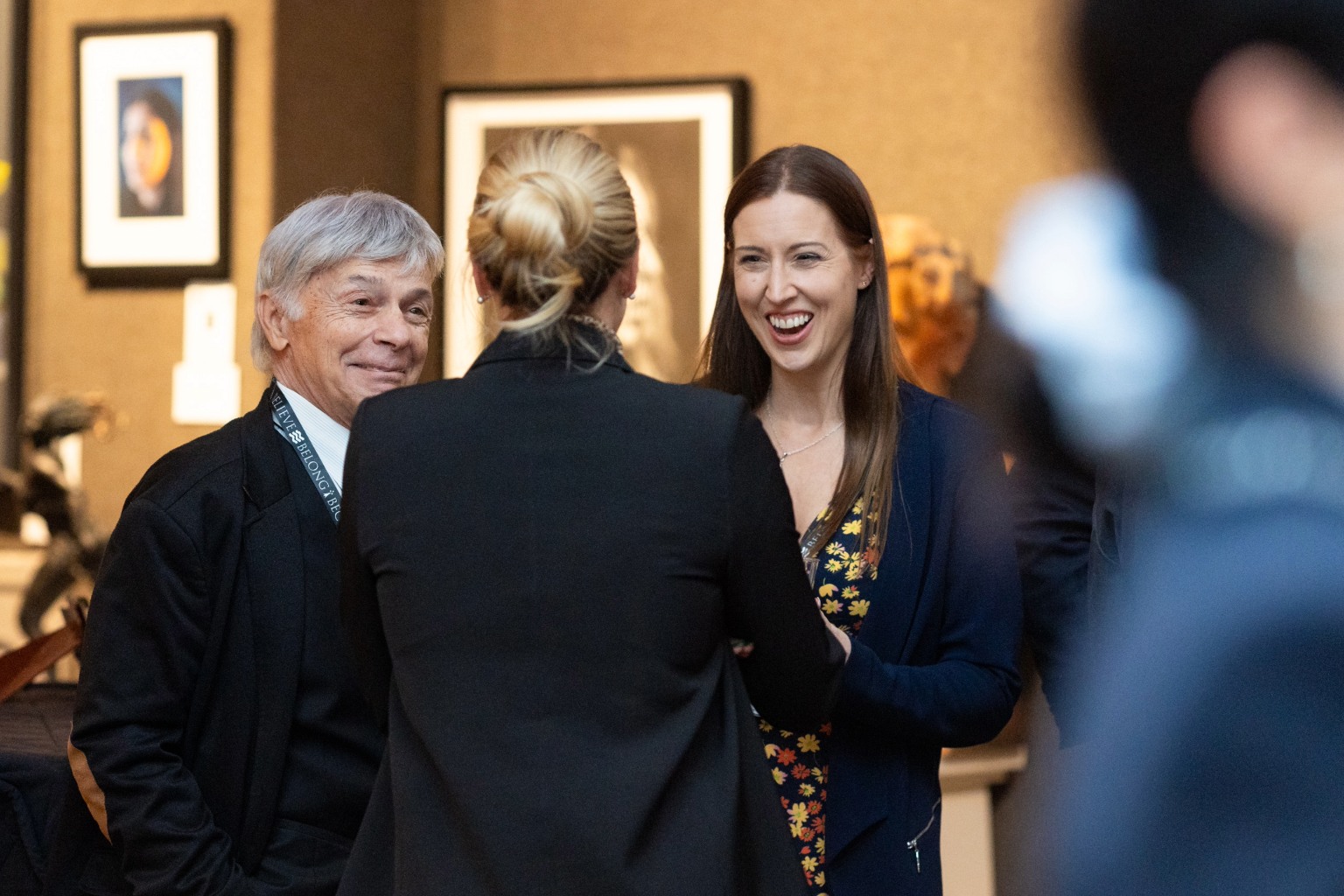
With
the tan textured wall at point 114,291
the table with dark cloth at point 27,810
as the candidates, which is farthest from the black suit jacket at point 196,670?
the tan textured wall at point 114,291

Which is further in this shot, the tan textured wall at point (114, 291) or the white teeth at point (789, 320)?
the tan textured wall at point (114, 291)

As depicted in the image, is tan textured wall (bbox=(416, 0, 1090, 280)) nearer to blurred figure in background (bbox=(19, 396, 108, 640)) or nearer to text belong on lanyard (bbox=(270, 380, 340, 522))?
blurred figure in background (bbox=(19, 396, 108, 640))

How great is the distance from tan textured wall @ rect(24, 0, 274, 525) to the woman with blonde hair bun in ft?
9.50

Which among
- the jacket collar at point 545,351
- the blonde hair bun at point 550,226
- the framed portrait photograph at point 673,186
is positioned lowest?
the jacket collar at point 545,351

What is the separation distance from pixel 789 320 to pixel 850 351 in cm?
12

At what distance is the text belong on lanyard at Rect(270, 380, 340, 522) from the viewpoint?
171cm

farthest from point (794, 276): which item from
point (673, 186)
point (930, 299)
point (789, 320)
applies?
point (673, 186)

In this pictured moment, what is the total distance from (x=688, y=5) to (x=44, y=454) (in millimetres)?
2319

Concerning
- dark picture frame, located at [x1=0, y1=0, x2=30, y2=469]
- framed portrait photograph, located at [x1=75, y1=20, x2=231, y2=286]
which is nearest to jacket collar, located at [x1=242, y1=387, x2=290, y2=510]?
framed portrait photograph, located at [x1=75, y1=20, x2=231, y2=286]

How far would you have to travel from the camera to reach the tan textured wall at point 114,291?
13.2 ft

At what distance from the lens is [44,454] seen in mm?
3836

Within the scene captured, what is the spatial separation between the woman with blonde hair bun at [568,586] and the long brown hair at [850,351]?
20.3 inches

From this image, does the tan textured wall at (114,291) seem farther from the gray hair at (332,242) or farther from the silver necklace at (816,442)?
the silver necklace at (816,442)

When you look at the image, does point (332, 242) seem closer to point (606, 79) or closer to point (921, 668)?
point (921, 668)
